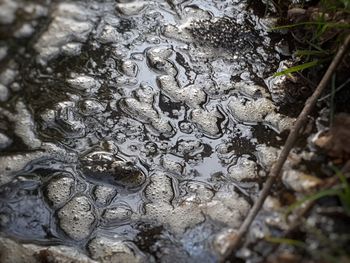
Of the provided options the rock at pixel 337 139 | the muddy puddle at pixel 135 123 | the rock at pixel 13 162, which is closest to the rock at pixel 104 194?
the muddy puddle at pixel 135 123

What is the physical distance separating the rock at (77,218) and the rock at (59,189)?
2cm

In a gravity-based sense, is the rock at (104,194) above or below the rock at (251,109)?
below

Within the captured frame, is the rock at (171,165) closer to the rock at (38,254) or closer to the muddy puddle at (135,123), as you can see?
the muddy puddle at (135,123)

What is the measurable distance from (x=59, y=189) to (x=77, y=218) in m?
0.12

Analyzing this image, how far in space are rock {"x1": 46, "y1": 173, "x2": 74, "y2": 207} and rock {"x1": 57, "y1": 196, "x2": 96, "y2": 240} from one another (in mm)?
25

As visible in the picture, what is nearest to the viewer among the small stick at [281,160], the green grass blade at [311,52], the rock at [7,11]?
the small stick at [281,160]

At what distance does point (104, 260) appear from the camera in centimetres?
128

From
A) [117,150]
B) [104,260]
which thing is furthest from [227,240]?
[117,150]

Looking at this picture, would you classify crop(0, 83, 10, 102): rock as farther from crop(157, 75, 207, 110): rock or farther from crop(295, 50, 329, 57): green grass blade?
crop(295, 50, 329, 57): green grass blade

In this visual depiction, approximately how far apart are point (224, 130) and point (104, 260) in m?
0.59

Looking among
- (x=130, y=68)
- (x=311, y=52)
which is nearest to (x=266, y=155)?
(x=311, y=52)

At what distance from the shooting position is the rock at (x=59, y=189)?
4.64 feet

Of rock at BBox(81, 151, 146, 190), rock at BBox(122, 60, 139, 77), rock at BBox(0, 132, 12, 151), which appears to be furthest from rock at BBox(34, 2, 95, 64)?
rock at BBox(81, 151, 146, 190)

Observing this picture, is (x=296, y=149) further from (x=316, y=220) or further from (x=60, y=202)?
(x=60, y=202)
